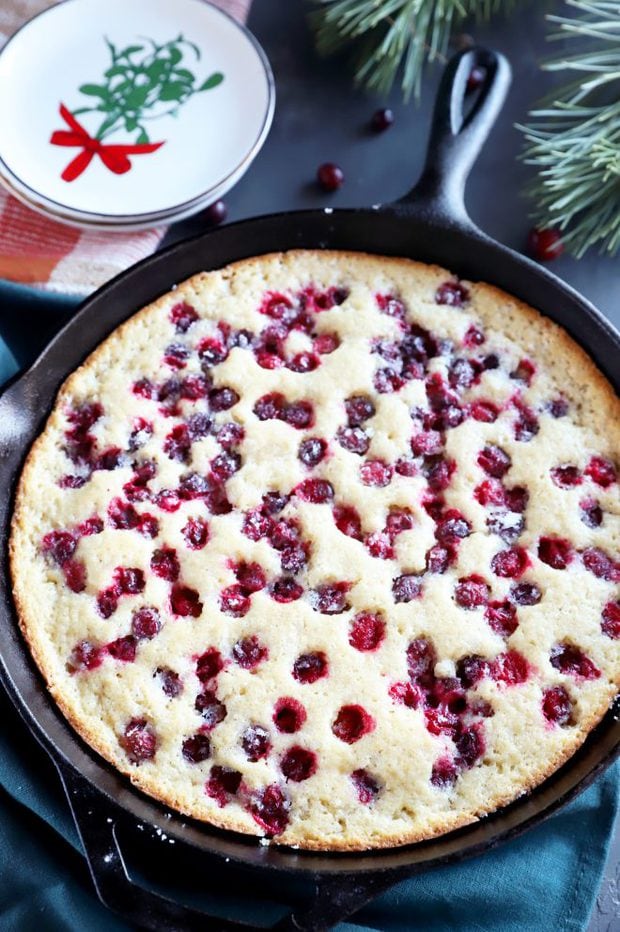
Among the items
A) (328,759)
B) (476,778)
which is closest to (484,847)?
(476,778)

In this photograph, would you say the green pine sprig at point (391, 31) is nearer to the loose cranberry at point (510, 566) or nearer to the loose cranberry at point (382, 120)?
the loose cranberry at point (382, 120)

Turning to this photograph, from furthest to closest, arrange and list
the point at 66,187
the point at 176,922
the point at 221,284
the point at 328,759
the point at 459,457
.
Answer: the point at 66,187 → the point at 221,284 → the point at 459,457 → the point at 328,759 → the point at 176,922

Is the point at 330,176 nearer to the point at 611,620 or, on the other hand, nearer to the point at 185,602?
the point at 185,602

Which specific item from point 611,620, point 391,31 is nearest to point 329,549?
point 611,620

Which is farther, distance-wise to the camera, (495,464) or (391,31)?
(391,31)

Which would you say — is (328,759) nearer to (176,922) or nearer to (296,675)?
(296,675)
